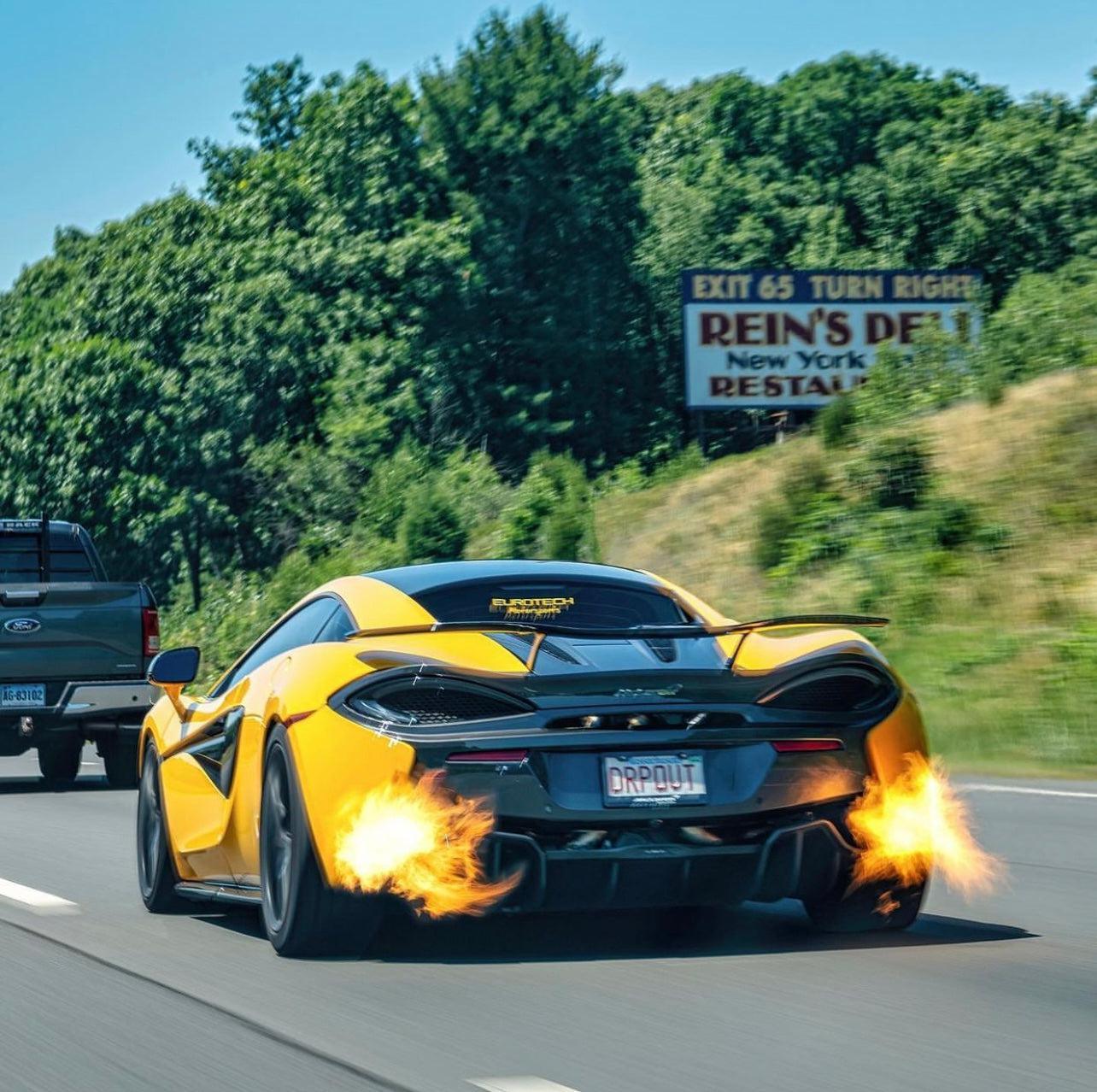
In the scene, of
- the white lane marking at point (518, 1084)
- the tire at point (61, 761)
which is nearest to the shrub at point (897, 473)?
the tire at point (61, 761)

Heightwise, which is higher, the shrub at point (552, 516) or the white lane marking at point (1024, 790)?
the shrub at point (552, 516)

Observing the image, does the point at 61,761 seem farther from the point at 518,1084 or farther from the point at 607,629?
the point at 518,1084

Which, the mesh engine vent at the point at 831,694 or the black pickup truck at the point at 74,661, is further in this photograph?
the black pickup truck at the point at 74,661

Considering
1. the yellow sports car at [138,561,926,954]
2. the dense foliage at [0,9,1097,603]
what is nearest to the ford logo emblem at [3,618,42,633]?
A: the yellow sports car at [138,561,926,954]

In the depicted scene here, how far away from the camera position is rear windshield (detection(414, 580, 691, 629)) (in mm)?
7055

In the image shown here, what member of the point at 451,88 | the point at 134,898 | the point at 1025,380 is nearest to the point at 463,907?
the point at 134,898

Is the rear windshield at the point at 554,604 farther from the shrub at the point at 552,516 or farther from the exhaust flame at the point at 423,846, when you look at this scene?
the shrub at the point at 552,516

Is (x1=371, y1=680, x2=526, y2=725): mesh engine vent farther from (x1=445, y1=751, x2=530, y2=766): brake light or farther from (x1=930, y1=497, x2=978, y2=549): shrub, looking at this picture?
(x1=930, y1=497, x2=978, y2=549): shrub

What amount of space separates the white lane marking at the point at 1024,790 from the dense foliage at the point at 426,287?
33.7m

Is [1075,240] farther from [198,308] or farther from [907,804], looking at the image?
[907,804]

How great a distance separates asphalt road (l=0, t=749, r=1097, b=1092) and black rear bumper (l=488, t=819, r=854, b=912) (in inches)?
8.7

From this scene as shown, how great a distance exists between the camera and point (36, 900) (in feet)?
28.0

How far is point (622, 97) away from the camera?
6191cm

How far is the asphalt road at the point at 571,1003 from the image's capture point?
488 centimetres
